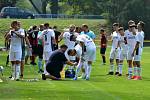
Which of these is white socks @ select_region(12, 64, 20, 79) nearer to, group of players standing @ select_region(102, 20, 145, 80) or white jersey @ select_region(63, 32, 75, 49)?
group of players standing @ select_region(102, 20, 145, 80)

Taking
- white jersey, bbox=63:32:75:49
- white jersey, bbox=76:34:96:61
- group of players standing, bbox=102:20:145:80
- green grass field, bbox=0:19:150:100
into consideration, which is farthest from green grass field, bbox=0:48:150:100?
white jersey, bbox=63:32:75:49

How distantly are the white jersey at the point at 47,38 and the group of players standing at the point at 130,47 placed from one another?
11.1 ft

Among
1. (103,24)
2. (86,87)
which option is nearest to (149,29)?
(103,24)

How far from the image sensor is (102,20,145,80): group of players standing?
2577cm

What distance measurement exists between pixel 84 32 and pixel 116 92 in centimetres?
785

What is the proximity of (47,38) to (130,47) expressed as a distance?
3625 mm

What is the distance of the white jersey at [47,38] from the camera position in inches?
1046

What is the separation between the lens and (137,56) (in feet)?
85.7

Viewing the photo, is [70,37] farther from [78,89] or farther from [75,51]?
[78,89]

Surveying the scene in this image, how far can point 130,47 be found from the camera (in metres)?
27.0

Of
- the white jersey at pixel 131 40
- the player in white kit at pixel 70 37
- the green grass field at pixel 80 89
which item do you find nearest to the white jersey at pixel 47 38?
the green grass field at pixel 80 89

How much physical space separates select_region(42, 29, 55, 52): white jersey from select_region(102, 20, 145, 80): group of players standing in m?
3.37

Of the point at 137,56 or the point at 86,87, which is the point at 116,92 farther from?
the point at 137,56

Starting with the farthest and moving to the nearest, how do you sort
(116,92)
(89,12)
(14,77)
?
(89,12)
(14,77)
(116,92)
